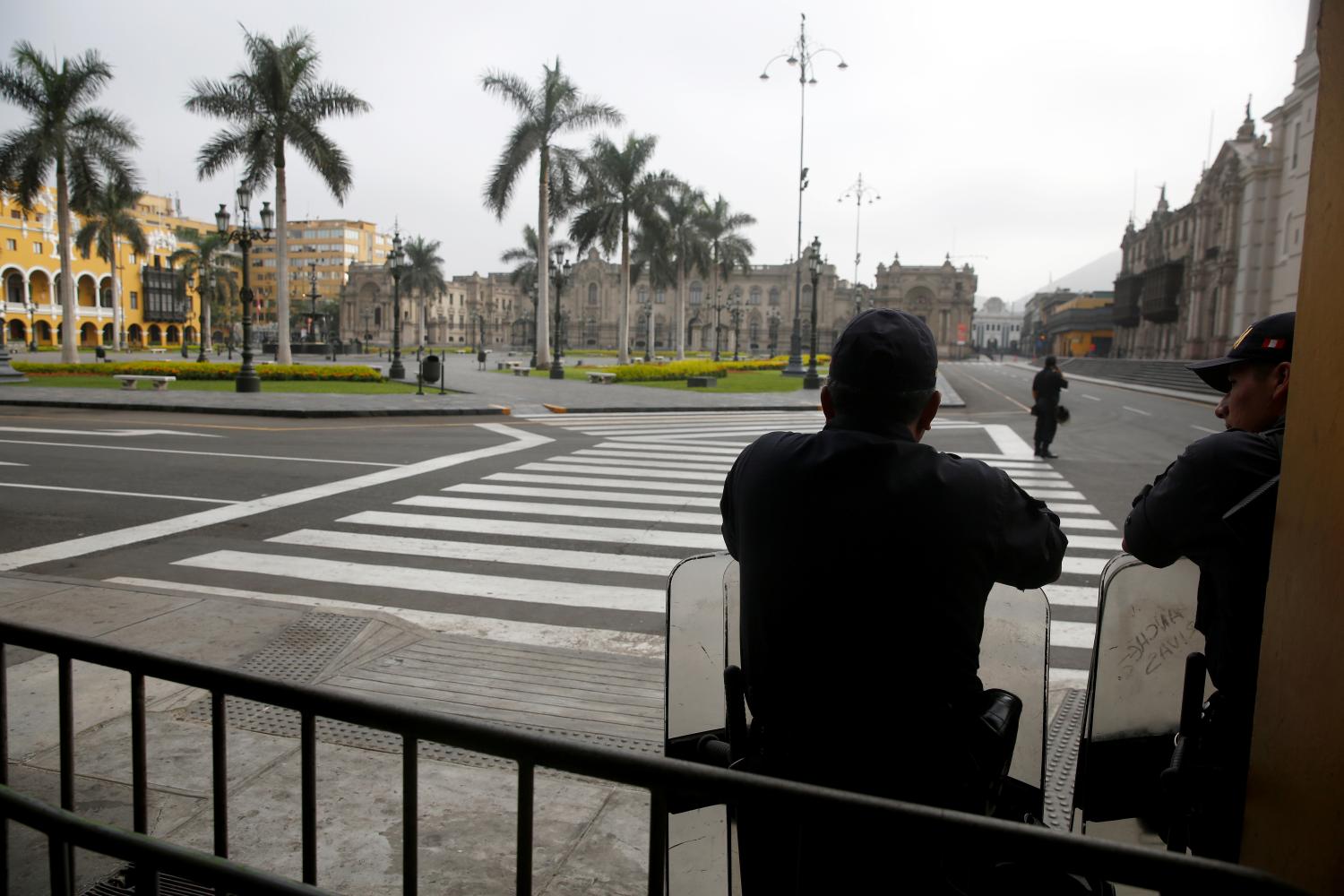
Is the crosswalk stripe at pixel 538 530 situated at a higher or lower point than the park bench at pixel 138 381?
lower

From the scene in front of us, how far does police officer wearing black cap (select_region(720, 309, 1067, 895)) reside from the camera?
178 cm

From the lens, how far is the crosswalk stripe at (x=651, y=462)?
42.0 feet

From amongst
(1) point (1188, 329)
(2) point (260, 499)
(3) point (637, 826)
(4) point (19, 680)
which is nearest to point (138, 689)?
(3) point (637, 826)

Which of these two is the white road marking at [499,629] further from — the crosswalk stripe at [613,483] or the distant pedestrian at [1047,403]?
the distant pedestrian at [1047,403]

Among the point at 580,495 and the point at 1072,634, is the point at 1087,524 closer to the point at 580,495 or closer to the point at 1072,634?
the point at 1072,634

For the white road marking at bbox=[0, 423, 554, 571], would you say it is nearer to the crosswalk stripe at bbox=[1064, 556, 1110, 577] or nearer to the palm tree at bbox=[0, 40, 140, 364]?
the crosswalk stripe at bbox=[1064, 556, 1110, 577]

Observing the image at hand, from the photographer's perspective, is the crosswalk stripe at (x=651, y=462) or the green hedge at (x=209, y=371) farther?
the green hedge at (x=209, y=371)

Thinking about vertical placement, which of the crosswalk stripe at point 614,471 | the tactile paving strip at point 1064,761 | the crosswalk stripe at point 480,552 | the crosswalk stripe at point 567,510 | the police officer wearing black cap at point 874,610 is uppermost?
the police officer wearing black cap at point 874,610

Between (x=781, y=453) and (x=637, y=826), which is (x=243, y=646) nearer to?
(x=637, y=826)

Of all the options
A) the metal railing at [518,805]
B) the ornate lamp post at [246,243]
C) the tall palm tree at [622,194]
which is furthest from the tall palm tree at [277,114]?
the metal railing at [518,805]

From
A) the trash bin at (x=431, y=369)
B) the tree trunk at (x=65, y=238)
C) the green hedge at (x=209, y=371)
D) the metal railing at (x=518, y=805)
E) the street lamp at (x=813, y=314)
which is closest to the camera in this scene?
the metal railing at (x=518, y=805)

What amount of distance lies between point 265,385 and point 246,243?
4399 mm

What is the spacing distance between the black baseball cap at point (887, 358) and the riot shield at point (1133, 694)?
112 cm

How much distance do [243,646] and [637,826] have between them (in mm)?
2863
